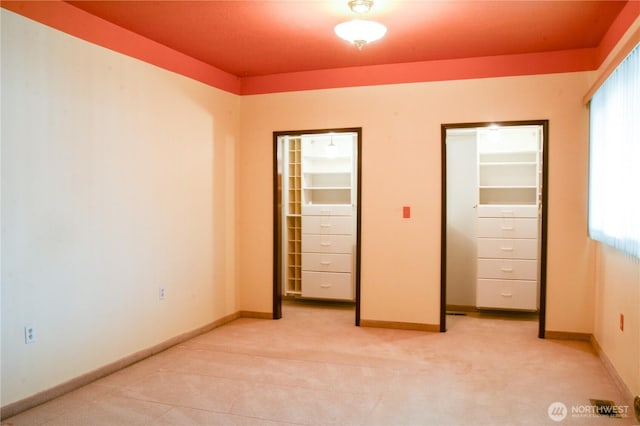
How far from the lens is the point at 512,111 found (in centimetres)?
442

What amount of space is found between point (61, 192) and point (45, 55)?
2.79 ft

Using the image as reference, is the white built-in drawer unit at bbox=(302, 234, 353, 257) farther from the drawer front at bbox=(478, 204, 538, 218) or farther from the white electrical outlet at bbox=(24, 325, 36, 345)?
the white electrical outlet at bbox=(24, 325, 36, 345)

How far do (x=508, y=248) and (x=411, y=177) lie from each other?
1.44m

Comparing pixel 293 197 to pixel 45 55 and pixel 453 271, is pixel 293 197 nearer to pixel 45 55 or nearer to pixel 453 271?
pixel 453 271

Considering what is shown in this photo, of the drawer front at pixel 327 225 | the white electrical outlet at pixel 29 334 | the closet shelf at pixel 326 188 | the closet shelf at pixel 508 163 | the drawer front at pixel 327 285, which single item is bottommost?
the drawer front at pixel 327 285

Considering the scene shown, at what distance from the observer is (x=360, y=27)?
3.29 m

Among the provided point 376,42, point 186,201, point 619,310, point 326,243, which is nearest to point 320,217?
point 326,243

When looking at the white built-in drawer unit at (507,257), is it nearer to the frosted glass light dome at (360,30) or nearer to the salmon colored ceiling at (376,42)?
the salmon colored ceiling at (376,42)

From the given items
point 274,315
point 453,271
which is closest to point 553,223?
point 453,271

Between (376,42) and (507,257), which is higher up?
(376,42)

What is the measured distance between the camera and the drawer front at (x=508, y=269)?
5152 millimetres

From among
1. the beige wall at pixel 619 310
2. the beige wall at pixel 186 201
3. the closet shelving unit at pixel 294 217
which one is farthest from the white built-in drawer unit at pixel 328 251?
the beige wall at pixel 619 310

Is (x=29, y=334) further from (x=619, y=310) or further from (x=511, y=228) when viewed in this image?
(x=511, y=228)

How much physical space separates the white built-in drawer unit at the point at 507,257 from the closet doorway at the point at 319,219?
1.41 meters
